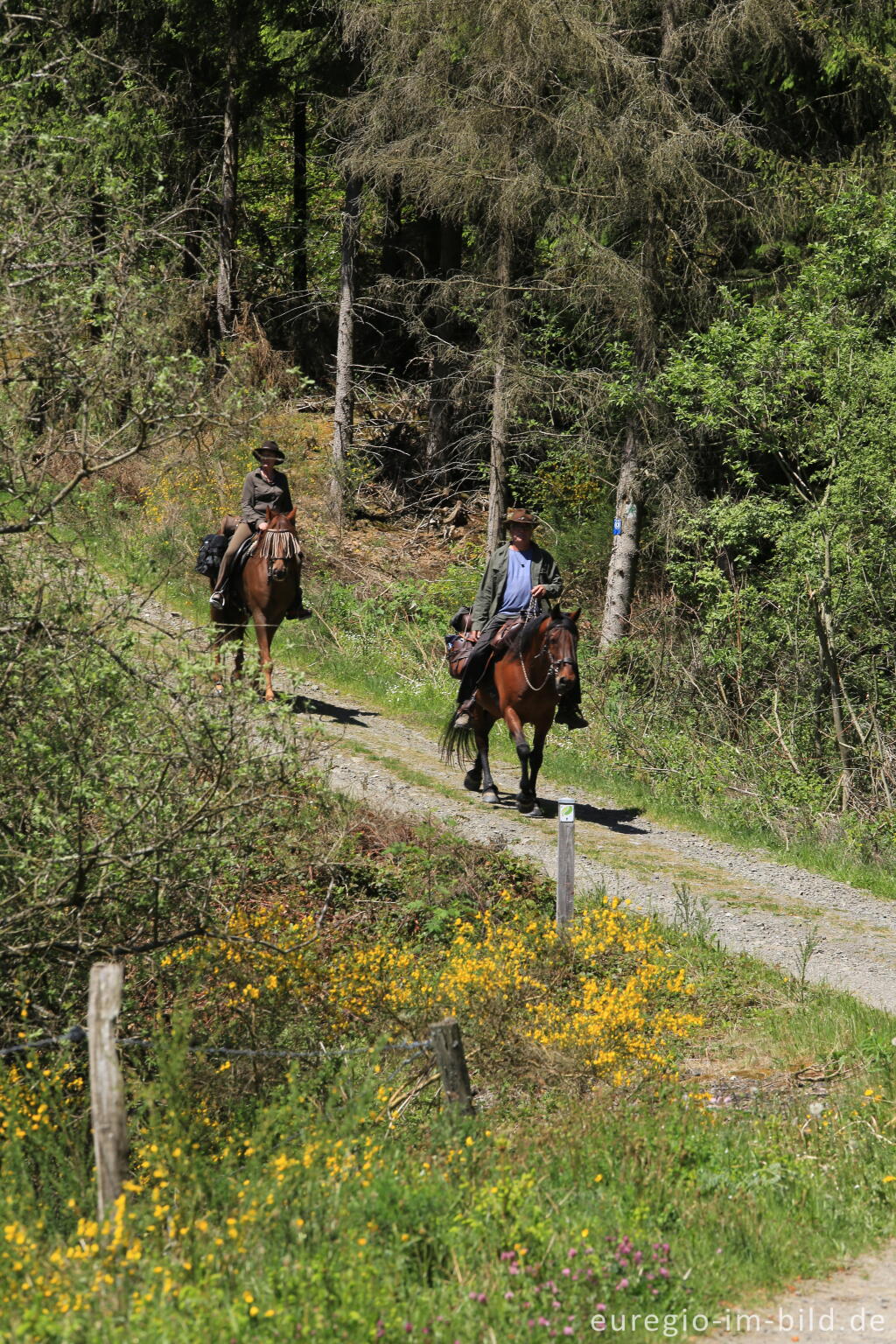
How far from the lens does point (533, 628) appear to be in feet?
44.5

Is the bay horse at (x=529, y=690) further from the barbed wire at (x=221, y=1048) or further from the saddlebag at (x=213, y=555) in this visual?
the barbed wire at (x=221, y=1048)

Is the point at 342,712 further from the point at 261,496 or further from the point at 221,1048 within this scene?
the point at 221,1048

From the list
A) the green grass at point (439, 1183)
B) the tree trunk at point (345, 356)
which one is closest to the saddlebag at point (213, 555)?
the green grass at point (439, 1183)

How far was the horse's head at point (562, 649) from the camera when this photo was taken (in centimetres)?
1326

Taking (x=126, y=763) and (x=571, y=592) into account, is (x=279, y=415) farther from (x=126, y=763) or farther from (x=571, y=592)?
(x=126, y=763)

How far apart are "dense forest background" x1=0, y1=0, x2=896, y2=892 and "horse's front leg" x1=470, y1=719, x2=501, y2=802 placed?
2.84 meters

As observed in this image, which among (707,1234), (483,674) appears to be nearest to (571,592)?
(483,674)

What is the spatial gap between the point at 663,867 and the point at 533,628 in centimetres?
263

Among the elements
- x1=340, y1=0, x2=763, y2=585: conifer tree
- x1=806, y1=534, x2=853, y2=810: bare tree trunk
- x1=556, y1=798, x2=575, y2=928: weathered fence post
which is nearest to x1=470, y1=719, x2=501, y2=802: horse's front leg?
x1=556, y1=798, x2=575, y2=928: weathered fence post

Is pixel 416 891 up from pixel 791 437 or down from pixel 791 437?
down

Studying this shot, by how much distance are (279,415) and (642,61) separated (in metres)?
10.1

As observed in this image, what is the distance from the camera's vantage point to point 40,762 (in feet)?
26.0

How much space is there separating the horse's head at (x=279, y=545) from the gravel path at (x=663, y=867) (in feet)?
6.50

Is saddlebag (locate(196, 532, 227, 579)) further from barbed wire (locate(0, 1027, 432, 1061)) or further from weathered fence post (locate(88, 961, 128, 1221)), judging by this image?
weathered fence post (locate(88, 961, 128, 1221))
